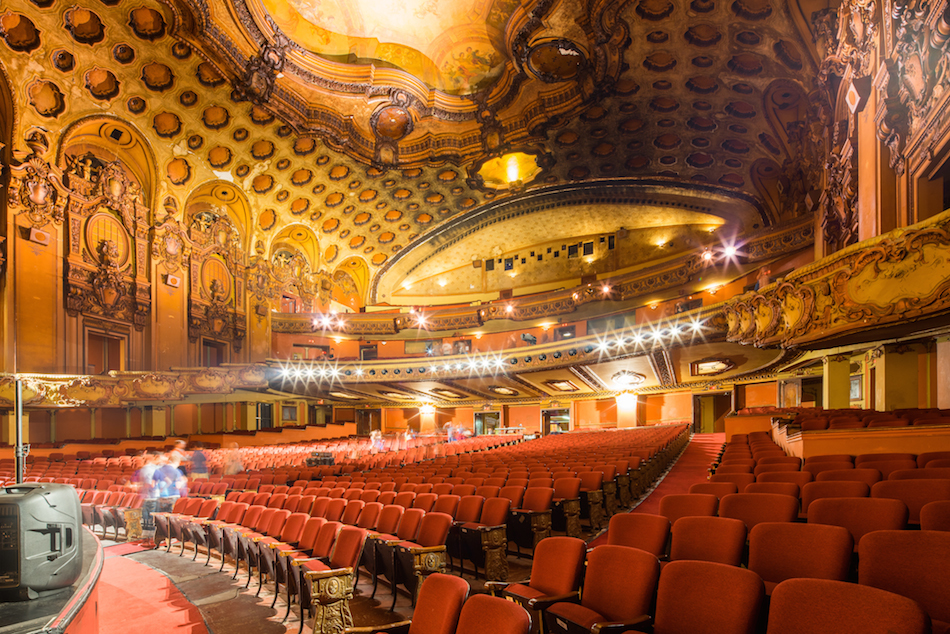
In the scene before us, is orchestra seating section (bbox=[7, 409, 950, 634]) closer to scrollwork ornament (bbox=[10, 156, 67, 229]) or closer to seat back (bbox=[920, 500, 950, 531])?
seat back (bbox=[920, 500, 950, 531])

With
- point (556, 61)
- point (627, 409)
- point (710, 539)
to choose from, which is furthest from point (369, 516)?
point (627, 409)

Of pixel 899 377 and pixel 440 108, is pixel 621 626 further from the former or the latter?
pixel 440 108

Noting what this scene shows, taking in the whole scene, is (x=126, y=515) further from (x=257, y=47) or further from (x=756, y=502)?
(x=257, y=47)

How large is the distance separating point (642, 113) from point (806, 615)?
20.1 metres

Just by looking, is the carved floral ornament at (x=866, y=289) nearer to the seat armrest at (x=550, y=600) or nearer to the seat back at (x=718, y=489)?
the seat back at (x=718, y=489)

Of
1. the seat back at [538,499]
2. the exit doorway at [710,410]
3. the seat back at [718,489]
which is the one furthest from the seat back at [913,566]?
the exit doorway at [710,410]

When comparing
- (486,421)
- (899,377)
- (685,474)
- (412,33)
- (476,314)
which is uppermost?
(412,33)

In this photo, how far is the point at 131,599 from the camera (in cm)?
488

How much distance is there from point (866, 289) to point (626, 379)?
15732 millimetres

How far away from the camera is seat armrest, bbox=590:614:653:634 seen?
7.51 ft

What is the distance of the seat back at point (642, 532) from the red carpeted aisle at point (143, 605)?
10.7ft

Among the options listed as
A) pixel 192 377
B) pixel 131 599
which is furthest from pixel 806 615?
pixel 192 377

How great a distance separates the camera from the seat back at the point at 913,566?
2086mm

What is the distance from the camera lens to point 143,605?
4.69m
